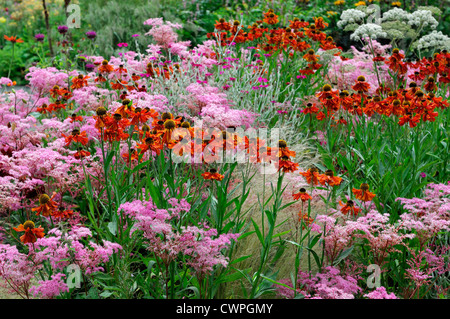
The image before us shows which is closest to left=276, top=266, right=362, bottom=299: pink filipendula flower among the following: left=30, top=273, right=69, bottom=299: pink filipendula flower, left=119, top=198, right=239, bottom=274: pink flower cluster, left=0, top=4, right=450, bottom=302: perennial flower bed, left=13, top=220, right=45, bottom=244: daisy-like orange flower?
left=0, top=4, right=450, bottom=302: perennial flower bed

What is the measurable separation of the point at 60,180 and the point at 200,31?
5.67 meters

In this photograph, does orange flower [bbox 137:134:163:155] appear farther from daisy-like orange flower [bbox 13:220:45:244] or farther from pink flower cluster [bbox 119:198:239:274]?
daisy-like orange flower [bbox 13:220:45:244]

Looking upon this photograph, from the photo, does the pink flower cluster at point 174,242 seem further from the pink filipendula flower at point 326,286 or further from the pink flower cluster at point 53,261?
the pink filipendula flower at point 326,286

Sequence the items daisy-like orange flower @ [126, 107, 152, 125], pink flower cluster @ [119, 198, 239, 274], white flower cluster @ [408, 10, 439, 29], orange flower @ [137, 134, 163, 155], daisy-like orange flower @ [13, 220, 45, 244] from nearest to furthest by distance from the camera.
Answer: pink flower cluster @ [119, 198, 239, 274], daisy-like orange flower @ [13, 220, 45, 244], orange flower @ [137, 134, 163, 155], daisy-like orange flower @ [126, 107, 152, 125], white flower cluster @ [408, 10, 439, 29]

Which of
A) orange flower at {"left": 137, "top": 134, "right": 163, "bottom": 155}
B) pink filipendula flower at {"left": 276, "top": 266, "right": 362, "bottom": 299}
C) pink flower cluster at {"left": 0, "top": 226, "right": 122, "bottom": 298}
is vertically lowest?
pink filipendula flower at {"left": 276, "top": 266, "right": 362, "bottom": 299}

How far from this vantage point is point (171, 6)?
8227 mm

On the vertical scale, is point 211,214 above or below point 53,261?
below

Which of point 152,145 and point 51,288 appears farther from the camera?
point 152,145

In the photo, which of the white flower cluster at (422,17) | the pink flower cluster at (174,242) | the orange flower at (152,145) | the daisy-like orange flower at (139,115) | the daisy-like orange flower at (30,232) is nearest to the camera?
the pink flower cluster at (174,242)

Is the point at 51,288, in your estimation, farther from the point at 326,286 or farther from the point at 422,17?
the point at 422,17

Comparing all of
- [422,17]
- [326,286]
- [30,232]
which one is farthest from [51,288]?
[422,17]

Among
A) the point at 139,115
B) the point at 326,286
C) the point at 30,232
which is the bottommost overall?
the point at 326,286

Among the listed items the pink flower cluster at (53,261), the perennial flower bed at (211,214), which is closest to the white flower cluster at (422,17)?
the perennial flower bed at (211,214)
